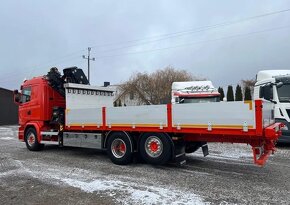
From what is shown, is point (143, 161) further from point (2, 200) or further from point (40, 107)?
point (40, 107)

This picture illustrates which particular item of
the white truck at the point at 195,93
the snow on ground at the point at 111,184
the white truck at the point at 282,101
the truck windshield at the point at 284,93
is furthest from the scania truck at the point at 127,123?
the truck windshield at the point at 284,93

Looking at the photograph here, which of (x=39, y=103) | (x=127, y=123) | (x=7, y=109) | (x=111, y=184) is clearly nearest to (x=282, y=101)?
(x=127, y=123)

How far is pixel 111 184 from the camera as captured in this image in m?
7.03

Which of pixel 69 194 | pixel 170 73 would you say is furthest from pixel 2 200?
pixel 170 73

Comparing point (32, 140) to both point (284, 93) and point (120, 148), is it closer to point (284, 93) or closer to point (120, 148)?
point (120, 148)

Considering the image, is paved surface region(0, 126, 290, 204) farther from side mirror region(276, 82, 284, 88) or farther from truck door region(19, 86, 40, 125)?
side mirror region(276, 82, 284, 88)

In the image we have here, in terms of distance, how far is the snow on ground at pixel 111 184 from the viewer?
5907 millimetres

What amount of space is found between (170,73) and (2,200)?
1691 inches

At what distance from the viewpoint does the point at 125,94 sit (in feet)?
165

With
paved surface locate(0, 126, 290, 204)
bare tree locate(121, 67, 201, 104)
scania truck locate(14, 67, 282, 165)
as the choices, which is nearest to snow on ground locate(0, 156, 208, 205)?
paved surface locate(0, 126, 290, 204)

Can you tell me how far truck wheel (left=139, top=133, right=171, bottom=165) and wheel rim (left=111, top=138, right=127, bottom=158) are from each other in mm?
752

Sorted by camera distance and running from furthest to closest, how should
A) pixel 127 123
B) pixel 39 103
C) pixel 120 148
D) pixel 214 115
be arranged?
pixel 39 103, pixel 120 148, pixel 127 123, pixel 214 115

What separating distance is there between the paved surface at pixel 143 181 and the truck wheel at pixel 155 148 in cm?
29

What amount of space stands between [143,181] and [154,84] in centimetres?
4080
